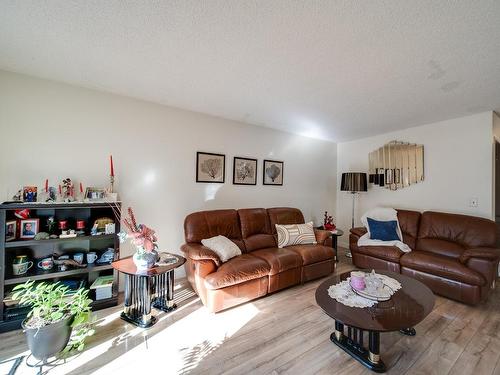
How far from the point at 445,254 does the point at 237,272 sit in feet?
9.04

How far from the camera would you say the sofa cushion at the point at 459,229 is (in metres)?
2.67

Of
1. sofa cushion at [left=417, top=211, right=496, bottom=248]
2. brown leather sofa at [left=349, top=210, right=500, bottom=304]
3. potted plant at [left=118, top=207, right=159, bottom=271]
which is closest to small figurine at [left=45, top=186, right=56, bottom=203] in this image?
potted plant at [left=118, top=207, right=159, bottom=271]

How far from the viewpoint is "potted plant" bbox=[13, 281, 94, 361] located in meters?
1.43

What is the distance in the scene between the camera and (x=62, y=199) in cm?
222

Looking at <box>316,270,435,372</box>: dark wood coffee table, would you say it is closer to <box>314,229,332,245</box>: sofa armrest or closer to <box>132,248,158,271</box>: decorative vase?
<box>314,229,332,245</box>: sofa armrest

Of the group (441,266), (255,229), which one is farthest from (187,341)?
(441,266)

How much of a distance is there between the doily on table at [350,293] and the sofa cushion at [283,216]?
4.80 feet

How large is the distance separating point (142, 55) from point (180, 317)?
2.44 m

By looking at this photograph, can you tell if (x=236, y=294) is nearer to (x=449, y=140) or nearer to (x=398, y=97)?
(x=398, y=97)

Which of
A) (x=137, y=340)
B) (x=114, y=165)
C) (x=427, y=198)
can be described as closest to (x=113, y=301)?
(x=137, y=340)

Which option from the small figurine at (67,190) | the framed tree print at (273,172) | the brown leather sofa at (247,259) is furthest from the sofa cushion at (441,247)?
the small figurine at (67,190)

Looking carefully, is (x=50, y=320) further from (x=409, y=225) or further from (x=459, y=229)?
(x=459, y=229)

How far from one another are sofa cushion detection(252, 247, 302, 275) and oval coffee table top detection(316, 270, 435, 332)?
0.71m

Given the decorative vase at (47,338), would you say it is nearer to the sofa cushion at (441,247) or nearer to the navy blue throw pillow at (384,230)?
the navy blue throw pillow at (384,230)
